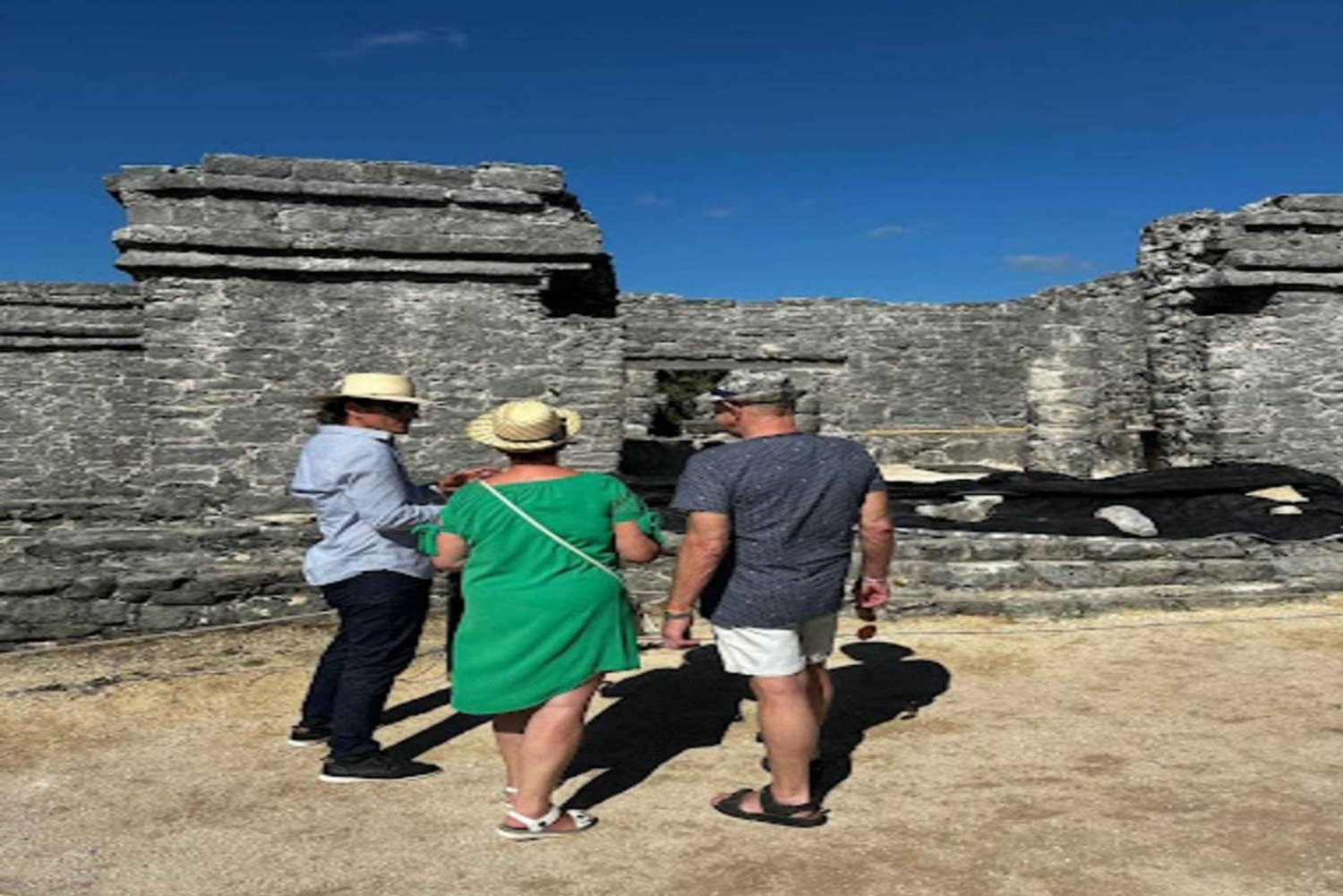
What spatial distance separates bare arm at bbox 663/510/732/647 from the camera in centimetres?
348

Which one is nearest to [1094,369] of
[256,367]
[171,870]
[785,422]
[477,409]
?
[477,409]

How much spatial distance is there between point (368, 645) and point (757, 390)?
6.13 feet

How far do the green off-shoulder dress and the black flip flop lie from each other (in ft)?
2.20

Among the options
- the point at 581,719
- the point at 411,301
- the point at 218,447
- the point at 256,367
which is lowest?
the point at 581,719

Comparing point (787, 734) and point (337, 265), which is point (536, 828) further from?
point (337, 265)

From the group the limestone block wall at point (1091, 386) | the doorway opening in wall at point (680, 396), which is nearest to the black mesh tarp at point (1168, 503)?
the limestone block wall at point (1091, 386)

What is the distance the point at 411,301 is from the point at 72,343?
8112 millimetres

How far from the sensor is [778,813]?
3459mm

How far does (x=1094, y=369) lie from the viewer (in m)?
17.9

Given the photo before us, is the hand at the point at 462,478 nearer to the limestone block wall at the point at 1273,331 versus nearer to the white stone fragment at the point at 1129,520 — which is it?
the white stone fragment at the point at 1129,520

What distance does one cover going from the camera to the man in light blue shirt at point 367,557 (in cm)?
403

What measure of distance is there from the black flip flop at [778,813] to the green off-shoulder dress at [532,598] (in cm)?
67

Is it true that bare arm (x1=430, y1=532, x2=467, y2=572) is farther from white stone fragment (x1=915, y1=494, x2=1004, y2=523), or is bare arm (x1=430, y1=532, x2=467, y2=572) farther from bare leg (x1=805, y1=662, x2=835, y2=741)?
white stone fragment (x1=915, y1=494, x2=1004, y2=523)

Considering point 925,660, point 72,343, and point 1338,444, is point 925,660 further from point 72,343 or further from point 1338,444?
point 72,343
